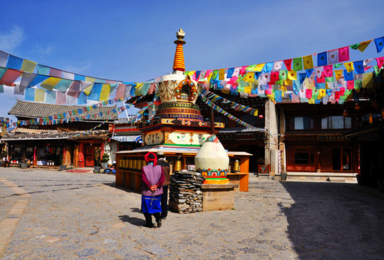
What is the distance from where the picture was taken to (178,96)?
16.1 m

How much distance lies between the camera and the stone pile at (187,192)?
8844 mm

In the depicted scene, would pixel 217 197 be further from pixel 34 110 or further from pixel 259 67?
pixel 34 110

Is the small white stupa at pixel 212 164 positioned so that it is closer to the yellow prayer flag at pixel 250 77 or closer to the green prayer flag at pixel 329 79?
the yellow prayer flag at pixel 250 77

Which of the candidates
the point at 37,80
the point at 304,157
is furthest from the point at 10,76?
the point at 304,157

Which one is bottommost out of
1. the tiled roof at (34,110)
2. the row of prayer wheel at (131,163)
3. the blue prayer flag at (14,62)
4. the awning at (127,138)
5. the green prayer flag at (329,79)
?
the row of prayer wheel at (131,163)

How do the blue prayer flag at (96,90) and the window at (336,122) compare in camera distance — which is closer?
the blue prayer flag at (96,90)

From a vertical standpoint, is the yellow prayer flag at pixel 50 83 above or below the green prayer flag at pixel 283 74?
below

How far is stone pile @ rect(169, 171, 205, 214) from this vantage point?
8.84 metres

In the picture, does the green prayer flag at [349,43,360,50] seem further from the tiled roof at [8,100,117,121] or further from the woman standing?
the tiled roof at [8,100,117,121]

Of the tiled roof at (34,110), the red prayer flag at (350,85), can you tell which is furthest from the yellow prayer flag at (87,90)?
the tiled roof at (34,110)

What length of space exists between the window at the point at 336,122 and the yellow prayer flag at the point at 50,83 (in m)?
24.4

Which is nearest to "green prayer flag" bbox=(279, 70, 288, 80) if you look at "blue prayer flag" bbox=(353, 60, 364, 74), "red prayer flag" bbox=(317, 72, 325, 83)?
"red prayer flag" bbox=(317, 72, 325, 83)

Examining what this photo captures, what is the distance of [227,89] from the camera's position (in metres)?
17.4

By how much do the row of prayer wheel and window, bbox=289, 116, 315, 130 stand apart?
63.1 ft
